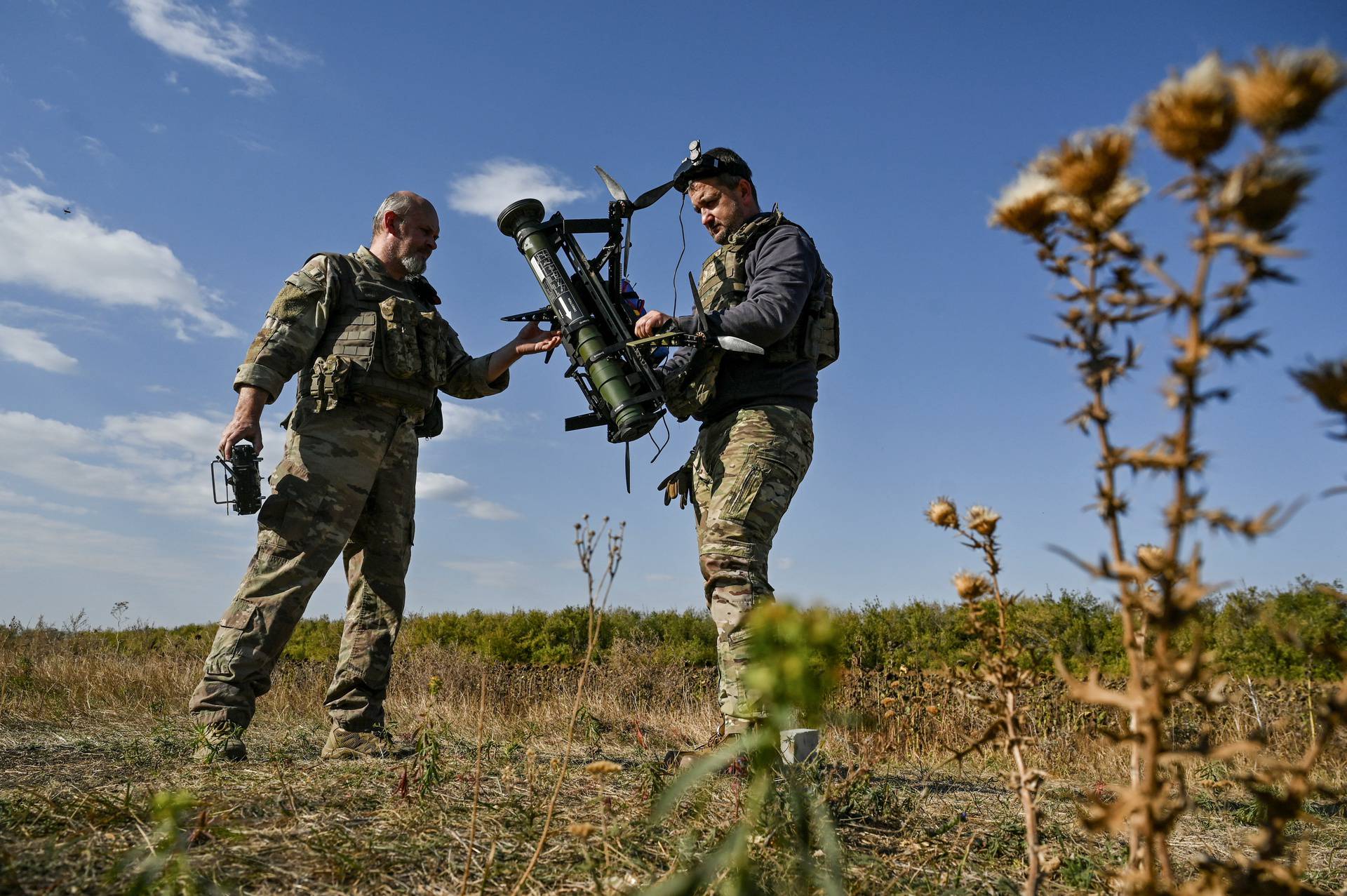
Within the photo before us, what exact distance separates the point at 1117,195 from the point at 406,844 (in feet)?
6.58

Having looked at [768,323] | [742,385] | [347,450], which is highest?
[768,323]

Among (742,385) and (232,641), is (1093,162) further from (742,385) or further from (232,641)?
(232,641)

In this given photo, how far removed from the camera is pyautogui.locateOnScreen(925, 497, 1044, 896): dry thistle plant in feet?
4.73

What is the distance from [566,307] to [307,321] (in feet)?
3.91

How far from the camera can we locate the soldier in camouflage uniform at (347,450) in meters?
3.53

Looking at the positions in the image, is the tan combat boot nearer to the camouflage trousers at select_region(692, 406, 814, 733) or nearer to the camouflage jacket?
the camouflage trousers at select_region(692, 406, 814, 733)

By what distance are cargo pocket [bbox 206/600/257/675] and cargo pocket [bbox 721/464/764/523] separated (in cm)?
203

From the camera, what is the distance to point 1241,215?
2.72 ft

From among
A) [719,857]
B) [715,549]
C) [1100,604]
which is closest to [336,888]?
[719,857]

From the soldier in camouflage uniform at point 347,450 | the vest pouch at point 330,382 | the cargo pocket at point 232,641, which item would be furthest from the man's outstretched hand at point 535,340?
the cargo pocket at point 232,641

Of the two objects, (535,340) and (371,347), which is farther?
(535,340)

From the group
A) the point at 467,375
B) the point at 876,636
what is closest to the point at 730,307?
the point at 467,375

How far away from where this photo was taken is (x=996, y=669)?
1520 mm

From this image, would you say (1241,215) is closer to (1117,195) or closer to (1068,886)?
(1117,195)
